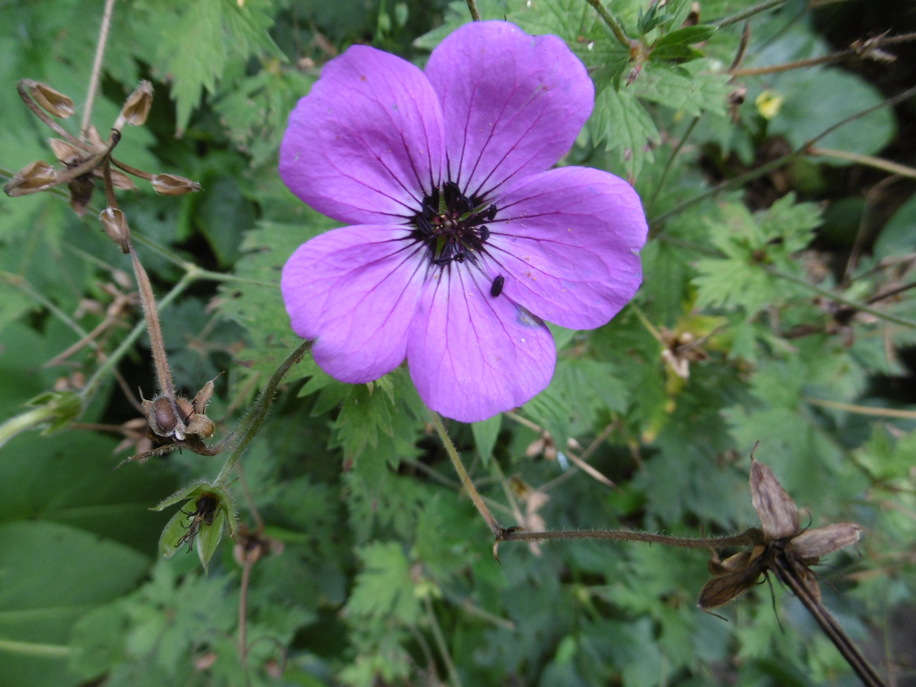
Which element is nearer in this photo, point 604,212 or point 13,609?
point 604,212

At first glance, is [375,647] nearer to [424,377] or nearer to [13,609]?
[13,609]

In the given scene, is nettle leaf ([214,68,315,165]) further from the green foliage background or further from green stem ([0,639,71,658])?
green stem ([0,639,71,658])

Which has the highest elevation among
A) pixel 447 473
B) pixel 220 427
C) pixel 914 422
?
pixel 220 427

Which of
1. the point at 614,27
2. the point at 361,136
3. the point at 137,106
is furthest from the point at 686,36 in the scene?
the point at 137,106

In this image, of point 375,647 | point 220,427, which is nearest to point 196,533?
point 220,427

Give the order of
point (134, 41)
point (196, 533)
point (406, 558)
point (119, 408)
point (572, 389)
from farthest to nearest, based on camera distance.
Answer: point (119, 408), point (406, 558), point (134, 41), point (572, 389), point (196, 533)

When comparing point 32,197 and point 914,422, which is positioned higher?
point 32,197

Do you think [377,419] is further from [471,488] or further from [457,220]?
[457,220]

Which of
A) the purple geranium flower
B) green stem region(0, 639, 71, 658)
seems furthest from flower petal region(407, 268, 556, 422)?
green stem region(0, 639, 71, 658)
